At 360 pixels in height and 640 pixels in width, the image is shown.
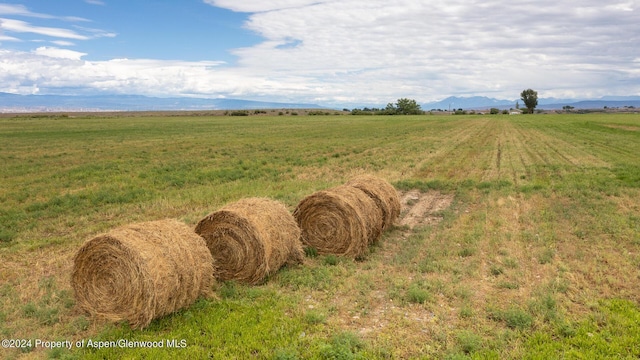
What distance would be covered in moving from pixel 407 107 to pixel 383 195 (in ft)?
463

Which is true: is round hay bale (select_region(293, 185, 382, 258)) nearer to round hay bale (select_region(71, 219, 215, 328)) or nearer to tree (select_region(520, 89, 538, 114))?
round hay bale (select_region(71, 219, 215, 328))

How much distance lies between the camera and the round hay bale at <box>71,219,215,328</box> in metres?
6.32

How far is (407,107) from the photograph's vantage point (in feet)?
483

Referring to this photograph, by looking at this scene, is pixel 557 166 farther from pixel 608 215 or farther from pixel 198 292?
pixel 198 292

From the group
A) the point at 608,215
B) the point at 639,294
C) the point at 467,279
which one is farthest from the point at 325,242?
the point at 608,215

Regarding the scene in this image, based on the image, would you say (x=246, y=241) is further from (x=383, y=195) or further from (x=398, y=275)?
(x=383, y=195)

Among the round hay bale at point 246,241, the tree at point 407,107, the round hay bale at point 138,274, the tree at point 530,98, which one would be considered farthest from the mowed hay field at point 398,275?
the tree at point 530,98

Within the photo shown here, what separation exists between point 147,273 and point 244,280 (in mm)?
2091

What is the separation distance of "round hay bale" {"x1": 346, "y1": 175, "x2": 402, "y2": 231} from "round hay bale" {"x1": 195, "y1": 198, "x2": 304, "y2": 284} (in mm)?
3102

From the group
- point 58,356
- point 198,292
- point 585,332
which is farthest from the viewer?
point 198,292

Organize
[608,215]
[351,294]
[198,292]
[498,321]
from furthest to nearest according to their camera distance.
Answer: [608,215]
[351,294]
[198,292]
[498,321]

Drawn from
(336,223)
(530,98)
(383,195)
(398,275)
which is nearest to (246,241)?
(336,223)

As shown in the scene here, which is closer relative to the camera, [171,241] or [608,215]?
[171,241]

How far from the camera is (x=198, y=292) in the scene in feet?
23.2
